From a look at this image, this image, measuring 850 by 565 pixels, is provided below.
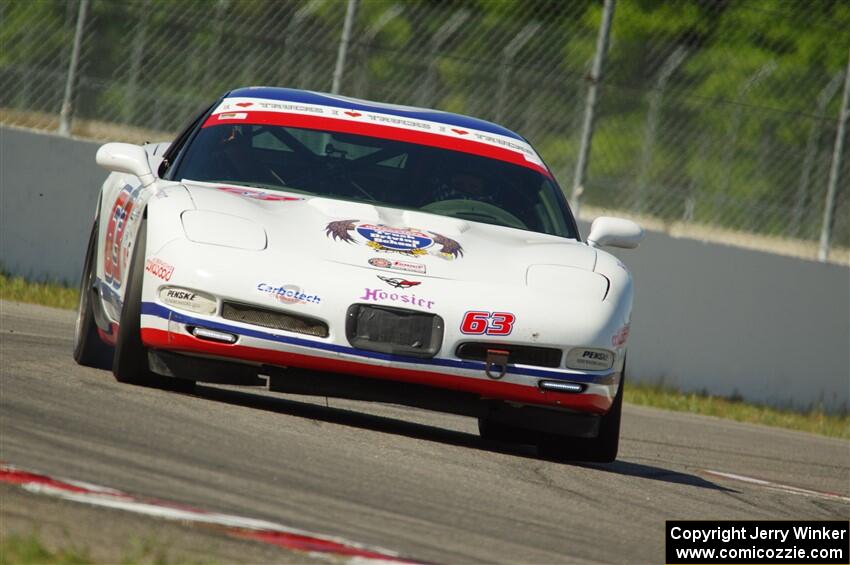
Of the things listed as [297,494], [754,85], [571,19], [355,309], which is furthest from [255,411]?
[754,85]

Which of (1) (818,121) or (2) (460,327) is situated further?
(1) (818,121)

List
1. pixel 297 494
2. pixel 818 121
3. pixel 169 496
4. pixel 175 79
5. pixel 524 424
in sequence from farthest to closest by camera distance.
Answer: pixel 818 121
pixel 175 79
pixel 524 424
pixel 297 494
pixel 169 496

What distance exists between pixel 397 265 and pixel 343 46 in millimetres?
6470

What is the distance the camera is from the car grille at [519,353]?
19.0 ft

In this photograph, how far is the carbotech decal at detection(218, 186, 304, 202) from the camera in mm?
6375

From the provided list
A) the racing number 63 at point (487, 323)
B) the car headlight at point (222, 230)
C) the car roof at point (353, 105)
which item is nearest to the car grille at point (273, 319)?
the car headlight at point (222, 230)

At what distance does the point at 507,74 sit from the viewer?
12.4 metres

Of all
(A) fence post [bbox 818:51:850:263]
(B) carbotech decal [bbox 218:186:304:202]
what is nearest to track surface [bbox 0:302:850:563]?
(B) carbotech decal [bbox 218:186:304:202]

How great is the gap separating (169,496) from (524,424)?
2.28 m

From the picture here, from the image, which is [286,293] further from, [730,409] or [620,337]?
[730,409]

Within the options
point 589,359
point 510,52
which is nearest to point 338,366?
point 589,359

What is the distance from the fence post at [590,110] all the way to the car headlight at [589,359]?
621 cm

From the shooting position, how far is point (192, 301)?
227 inches

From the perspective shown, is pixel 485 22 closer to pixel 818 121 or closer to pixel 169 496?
pixel 818 121
